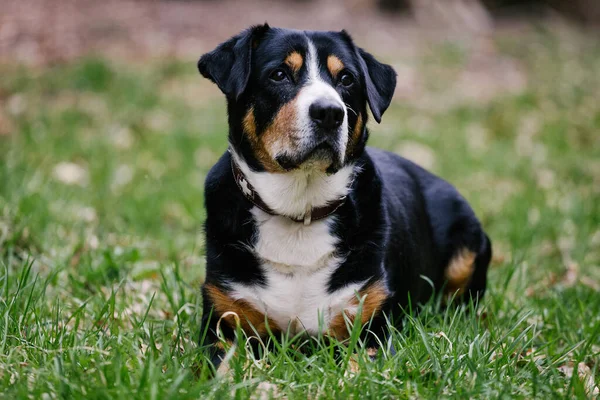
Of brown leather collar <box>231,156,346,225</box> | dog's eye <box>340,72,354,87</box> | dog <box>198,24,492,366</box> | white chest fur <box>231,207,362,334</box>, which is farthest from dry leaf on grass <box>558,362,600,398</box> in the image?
dog's eye <box>340,72,354,87</box>

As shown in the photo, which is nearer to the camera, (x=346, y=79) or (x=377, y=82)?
(x=346, y=79)

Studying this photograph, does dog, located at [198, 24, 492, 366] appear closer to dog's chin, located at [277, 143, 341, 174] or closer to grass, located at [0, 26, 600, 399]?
dog's chin, located at [277, 143, 341, 174]

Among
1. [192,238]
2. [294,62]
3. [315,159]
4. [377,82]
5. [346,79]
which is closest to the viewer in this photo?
[315,159]

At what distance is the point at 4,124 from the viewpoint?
6.54 m

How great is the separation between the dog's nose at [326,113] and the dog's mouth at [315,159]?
84 mm

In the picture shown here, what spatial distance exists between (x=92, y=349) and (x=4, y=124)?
15.4 ft

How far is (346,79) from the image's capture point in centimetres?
308

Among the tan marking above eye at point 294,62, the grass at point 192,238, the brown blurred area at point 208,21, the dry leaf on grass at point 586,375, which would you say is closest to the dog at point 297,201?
the tan marking above eye at point 294,62

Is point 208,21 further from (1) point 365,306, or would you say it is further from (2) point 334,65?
(1) point 365,306

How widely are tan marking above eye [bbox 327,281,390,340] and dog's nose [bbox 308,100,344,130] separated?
698mm

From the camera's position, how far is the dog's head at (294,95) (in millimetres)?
2783

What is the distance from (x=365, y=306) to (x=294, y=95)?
914 mm

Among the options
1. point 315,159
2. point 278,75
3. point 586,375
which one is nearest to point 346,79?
point 278,75

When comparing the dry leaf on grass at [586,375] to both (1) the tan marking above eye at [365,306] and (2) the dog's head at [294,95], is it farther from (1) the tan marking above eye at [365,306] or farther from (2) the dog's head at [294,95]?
(2) the dog's head at [294,95]
